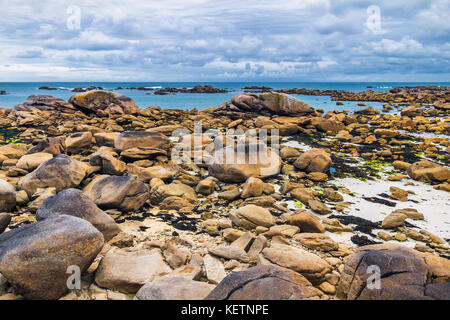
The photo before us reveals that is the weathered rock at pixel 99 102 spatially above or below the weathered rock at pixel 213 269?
above

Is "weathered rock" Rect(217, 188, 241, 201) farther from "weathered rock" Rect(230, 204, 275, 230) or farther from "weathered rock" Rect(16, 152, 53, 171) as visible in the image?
"weathered rock" Rect(16, 152, 53, 171)

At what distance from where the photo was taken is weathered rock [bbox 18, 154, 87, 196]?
24.9ft

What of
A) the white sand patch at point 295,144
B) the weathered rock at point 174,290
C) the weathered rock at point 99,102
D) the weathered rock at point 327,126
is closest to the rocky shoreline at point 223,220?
the weathered rock at point 174,290

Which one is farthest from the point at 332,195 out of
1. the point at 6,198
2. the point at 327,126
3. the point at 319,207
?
the point at 327,126

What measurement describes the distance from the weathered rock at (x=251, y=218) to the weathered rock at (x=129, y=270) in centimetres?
199

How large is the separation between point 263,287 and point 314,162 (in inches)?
265

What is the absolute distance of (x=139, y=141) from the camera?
11.2 metres

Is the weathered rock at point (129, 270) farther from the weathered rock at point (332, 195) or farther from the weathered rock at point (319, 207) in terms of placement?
the weathered rock at point (332, 195)

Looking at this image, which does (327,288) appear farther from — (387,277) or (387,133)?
(387,133)

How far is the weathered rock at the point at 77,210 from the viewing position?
545 cm

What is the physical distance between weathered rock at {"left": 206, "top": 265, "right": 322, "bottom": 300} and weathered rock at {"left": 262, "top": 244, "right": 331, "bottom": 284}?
0.60 meters

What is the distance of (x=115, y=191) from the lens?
22.7ft

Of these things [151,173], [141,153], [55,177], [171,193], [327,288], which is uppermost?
[141,153]

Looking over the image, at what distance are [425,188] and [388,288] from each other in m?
6.32
